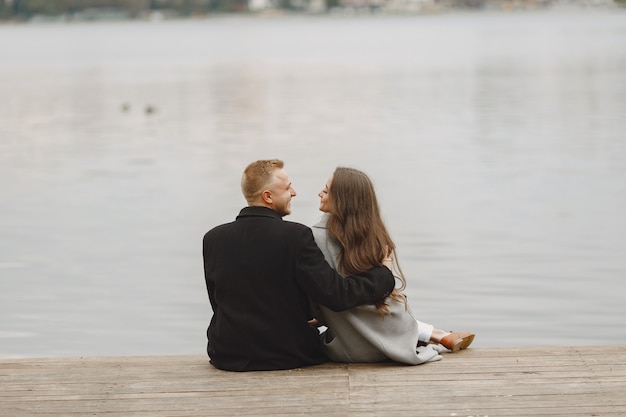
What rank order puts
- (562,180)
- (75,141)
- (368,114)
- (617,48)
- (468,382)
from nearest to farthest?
1. (468,382)
2. (562,180)
3. (75,141)
4. (368,114)
5. (617,48)

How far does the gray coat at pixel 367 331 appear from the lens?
584 centimetres

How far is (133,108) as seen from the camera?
3703 centimetres

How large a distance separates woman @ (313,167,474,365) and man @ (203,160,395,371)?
0.09 m

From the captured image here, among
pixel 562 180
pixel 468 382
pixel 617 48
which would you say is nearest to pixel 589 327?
pixel 468 382

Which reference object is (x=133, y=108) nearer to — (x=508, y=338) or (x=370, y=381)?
(x=508, y=338)

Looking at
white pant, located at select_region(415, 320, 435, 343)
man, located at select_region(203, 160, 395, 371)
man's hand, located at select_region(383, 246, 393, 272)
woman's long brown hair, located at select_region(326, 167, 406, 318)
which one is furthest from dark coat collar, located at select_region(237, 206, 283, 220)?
white pant, located at select_region(415, 320, 435, 343)

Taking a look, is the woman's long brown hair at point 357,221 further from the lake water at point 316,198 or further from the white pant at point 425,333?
the lake water at point 316,198

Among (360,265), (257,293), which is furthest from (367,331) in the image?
(257,293)

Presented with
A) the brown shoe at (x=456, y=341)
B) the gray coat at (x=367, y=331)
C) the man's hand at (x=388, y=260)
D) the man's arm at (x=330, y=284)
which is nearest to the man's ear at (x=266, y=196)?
the man's arm at (x=330, y=284)

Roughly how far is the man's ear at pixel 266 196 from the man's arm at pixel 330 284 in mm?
211

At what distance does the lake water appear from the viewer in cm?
1026

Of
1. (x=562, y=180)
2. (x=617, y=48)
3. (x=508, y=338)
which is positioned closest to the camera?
(x=508, y=338)

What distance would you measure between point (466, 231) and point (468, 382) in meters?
8.73

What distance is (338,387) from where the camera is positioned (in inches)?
219
